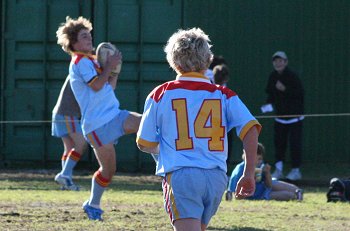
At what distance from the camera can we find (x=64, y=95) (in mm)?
13867

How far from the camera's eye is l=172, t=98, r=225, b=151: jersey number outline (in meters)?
6.38

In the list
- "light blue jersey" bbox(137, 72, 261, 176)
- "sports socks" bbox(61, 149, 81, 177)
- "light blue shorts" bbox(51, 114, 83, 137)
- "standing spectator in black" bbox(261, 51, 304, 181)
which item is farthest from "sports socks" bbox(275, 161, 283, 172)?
"light blue jersey" bbox(137, 72, 261, 176)

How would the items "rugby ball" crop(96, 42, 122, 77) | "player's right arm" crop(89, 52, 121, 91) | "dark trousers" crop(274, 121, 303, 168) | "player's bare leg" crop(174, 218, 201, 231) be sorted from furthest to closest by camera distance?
"dark trousers" crop(274, 121, 303, 168) < "rugby ball" crop(96, 42, 122, 77) < "player's right arm" crop(89, 52, 121, 91) < "player's bare leg" crop(174, 218, 201, 231)

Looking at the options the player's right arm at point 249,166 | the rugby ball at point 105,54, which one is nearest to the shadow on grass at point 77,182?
the rugby ball at point 105,54

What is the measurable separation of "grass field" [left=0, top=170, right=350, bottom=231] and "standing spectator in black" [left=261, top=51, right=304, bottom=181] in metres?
1.80

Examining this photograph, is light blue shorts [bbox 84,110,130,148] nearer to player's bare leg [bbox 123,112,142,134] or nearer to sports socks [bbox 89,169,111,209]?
player's bare leg [bbox 123,112,142,134]

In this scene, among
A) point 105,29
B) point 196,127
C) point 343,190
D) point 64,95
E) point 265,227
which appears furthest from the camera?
point 105,29

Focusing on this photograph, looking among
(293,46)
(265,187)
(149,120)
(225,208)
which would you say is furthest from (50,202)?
(293,46)

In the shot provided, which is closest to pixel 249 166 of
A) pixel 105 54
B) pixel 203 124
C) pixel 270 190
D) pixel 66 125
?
pixel 203 124

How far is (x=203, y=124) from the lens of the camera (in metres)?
6.39

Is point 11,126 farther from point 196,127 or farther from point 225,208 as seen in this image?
point 196,127

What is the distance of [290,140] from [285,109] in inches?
19.2

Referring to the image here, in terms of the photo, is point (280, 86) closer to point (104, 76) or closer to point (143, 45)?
point (143, 45)

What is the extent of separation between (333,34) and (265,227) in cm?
837
